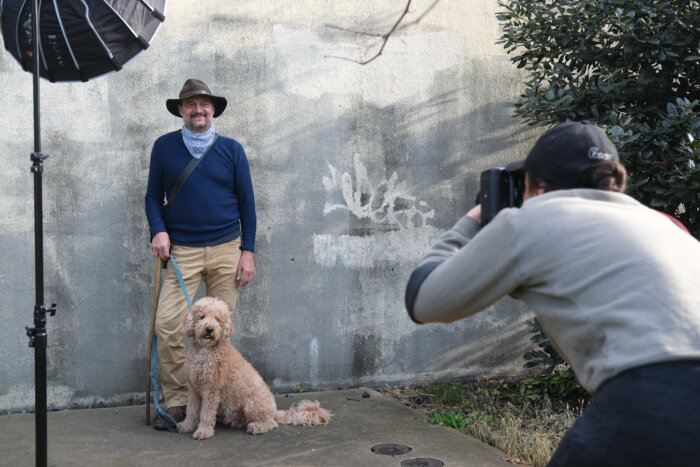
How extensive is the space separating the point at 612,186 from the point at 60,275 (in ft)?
14.5

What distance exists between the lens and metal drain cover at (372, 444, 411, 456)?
463cm

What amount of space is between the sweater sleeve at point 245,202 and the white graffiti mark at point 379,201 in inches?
33.3

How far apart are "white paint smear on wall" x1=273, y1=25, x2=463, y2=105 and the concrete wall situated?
1 centimetres

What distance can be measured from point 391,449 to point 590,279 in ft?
10.1

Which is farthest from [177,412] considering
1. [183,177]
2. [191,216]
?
[183,177]

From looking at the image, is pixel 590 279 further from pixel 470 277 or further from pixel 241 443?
pixel 241 443

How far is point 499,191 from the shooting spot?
7.68ft

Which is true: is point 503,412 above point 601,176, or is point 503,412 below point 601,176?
below

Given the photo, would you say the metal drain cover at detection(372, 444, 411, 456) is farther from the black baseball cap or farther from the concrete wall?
the black baseball cap

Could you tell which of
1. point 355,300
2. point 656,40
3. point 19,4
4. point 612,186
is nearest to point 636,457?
point 612,186

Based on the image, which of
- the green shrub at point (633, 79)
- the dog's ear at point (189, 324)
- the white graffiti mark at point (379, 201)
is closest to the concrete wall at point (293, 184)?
the white graffiti mark at point (379, 201)

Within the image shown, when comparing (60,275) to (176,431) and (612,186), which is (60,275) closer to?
(176,431)

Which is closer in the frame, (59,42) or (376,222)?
(59,42)

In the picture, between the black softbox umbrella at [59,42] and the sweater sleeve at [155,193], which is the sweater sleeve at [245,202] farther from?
the black softbox umbrella at [59,42]
